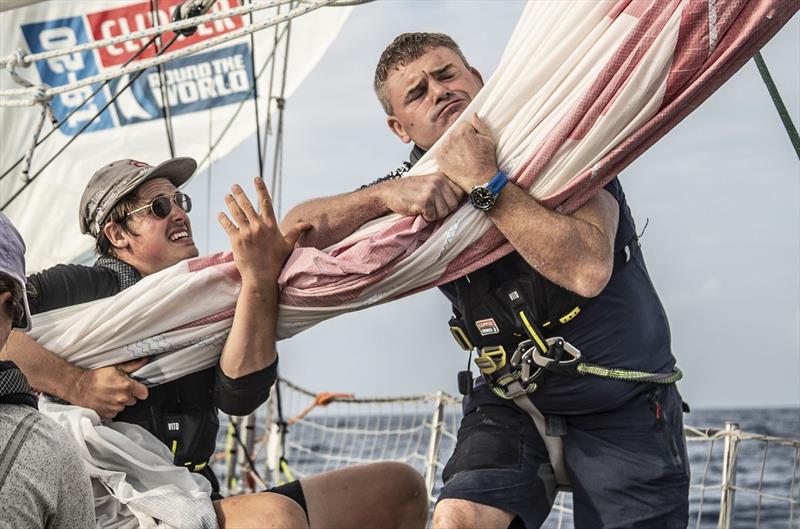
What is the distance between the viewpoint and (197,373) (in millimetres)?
3311

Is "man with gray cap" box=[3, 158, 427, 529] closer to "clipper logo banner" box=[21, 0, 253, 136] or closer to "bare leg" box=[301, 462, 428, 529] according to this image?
"bare leg" box=[301, 462, 428, 529]

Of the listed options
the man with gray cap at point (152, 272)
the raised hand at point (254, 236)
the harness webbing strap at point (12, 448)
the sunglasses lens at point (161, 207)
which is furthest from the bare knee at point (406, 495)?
the harness webbing strap at point (12, 448)

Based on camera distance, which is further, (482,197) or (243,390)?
(243,390)

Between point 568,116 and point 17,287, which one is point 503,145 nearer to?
point 568,116

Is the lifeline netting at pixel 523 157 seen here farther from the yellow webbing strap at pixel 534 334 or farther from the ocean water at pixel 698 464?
the ocean water at pixel 698 464

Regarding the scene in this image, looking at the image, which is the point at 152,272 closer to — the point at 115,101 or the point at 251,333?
the point at 251,333

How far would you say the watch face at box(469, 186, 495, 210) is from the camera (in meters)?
3.00

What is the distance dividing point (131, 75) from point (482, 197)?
6.44 m

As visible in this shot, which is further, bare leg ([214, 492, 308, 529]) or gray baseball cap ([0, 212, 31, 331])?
bare leg ([214, 492, 308, 529])

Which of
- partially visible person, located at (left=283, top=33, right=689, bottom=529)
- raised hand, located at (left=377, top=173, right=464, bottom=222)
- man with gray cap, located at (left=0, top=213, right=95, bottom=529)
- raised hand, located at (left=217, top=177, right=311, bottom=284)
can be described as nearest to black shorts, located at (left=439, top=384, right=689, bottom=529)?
partially visible person, located at (left=283, top=33, right=689, bottom=529)

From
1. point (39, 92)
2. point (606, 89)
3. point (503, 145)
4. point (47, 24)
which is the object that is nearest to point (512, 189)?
point (503, 145)

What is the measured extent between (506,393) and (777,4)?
1.22 m

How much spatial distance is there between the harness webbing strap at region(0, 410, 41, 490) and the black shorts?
4.54 feet

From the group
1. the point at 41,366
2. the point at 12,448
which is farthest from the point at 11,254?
the point at 41,366
